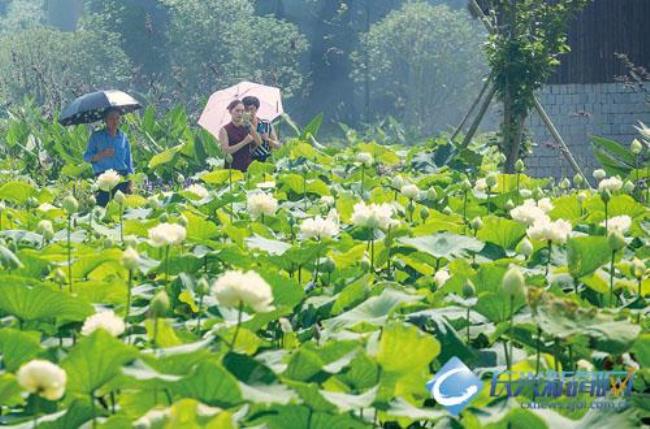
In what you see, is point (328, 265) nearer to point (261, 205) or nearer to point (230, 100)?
point (261, 205)

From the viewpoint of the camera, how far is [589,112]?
18344 millimetres

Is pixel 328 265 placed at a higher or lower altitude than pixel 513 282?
lower

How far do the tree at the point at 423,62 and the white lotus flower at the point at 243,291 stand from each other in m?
56.5

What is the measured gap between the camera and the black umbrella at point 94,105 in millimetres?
11680

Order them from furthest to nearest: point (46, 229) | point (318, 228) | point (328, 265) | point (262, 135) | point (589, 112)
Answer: point (589, 112), point (262, 135), point (46, 229), point (318, 228), point (328, 265)

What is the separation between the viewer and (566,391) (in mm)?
2367

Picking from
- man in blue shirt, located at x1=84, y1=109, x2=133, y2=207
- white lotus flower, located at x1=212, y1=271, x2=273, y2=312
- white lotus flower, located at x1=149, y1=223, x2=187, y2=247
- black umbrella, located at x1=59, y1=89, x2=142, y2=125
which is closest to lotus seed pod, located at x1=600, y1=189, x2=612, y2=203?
white lotus flower, located at x1=149, y1=223, x2=187, y2=247

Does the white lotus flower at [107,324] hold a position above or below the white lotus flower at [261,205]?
above

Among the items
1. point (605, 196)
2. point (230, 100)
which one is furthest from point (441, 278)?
point (230, 100)

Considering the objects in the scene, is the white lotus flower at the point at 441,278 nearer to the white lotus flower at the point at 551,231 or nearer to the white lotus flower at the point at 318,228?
the white lotus flower at the point at 551,231

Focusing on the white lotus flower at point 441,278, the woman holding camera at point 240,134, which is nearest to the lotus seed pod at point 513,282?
the white lotus flower at point 441,278

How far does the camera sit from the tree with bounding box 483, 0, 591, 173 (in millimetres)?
11125

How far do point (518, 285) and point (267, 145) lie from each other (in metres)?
7.80

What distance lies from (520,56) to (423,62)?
1963 inches
